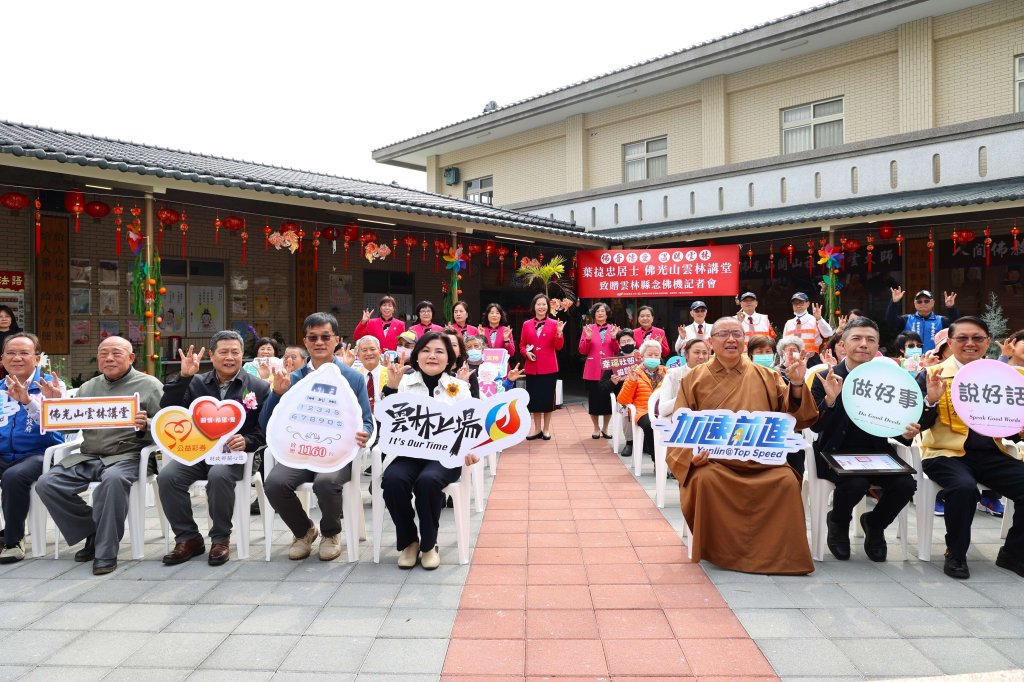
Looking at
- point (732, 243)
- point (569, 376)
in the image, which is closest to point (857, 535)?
point (732, 243)

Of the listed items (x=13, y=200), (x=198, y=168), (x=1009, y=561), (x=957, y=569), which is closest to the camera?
(x=957, y=569)

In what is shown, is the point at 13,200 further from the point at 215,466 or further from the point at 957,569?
the point at 957,569

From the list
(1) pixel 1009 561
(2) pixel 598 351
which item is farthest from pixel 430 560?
(2) pixel 598 351

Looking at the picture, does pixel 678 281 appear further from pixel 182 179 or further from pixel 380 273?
pixel 182 179

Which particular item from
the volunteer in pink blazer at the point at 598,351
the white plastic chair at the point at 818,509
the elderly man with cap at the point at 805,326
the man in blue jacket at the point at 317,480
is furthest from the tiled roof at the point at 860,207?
the man in blue jacket at the point at 317,480

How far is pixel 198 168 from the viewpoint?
8.85 m

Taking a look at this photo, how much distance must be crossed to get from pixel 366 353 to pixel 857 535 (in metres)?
4.11

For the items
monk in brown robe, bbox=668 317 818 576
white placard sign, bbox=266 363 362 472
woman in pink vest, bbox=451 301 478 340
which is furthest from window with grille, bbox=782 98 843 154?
white placard sign, bbox=266 363 362 472

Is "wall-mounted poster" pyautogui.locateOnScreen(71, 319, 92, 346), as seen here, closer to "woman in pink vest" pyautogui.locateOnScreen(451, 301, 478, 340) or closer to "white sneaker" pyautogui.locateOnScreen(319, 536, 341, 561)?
"woman in pink vest" pyautogui.locateOnScreen(451, 301, 478, 340)

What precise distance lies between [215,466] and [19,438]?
139 cm

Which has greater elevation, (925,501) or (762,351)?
(762,351)

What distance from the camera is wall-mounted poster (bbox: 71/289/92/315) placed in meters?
9.52

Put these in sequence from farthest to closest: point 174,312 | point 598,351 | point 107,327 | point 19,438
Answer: point 174,312
point 107,327
point 598,351
point 19,438

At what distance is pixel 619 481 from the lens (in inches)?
237
